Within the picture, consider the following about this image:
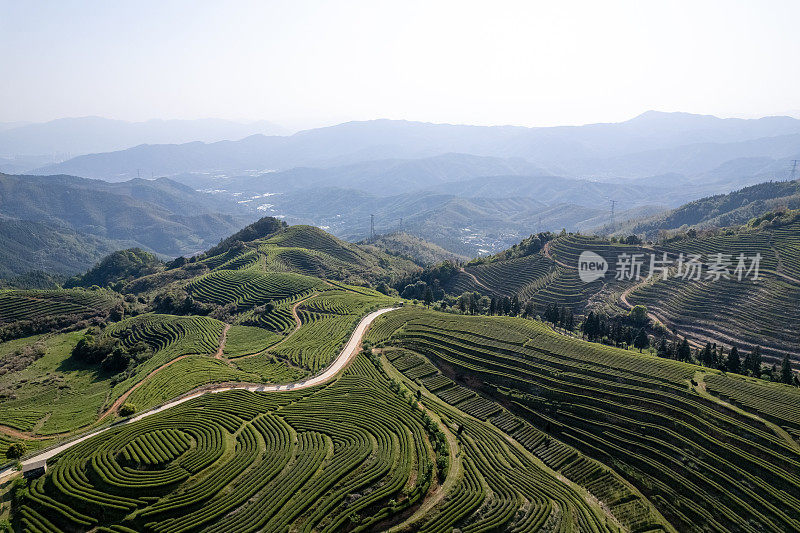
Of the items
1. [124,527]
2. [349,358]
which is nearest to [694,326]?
[349,358]

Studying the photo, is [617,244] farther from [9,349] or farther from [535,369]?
[9,349]

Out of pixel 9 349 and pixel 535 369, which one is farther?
pixel 9 349

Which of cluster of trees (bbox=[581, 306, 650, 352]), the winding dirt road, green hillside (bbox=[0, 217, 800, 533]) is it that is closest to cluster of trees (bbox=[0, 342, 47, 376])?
green hillside (bbox=[0, 217, 800, 533])

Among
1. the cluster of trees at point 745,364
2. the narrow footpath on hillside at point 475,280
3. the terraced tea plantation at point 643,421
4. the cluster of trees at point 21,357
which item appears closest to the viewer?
the terraced tea plantation at point 643,421

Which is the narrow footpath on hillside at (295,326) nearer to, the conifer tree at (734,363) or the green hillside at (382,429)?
the green hillside at (382,429)

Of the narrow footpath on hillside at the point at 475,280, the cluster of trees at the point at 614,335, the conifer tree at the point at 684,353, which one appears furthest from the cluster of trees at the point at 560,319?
the narrow footpath on hillside at the point at 475,280

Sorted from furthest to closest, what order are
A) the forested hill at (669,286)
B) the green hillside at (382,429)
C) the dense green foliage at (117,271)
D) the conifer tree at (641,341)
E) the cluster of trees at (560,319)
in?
1. the dense green foliage at (117,271)
2. the forested hill at (669,286)
3. the cluster of trees at (560,319)
4. the conifer tree at (641,341)
5. the green hillside at (382,429)

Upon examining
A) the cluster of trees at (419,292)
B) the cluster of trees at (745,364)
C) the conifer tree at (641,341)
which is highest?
the cluster of trees at (745,364)

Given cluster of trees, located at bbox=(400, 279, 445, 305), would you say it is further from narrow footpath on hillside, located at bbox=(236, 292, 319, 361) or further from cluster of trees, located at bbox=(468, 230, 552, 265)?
narrow footpath on hillside, located at bbox=(236, 292, 319, 361)

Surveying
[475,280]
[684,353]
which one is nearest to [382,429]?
[684,353]
